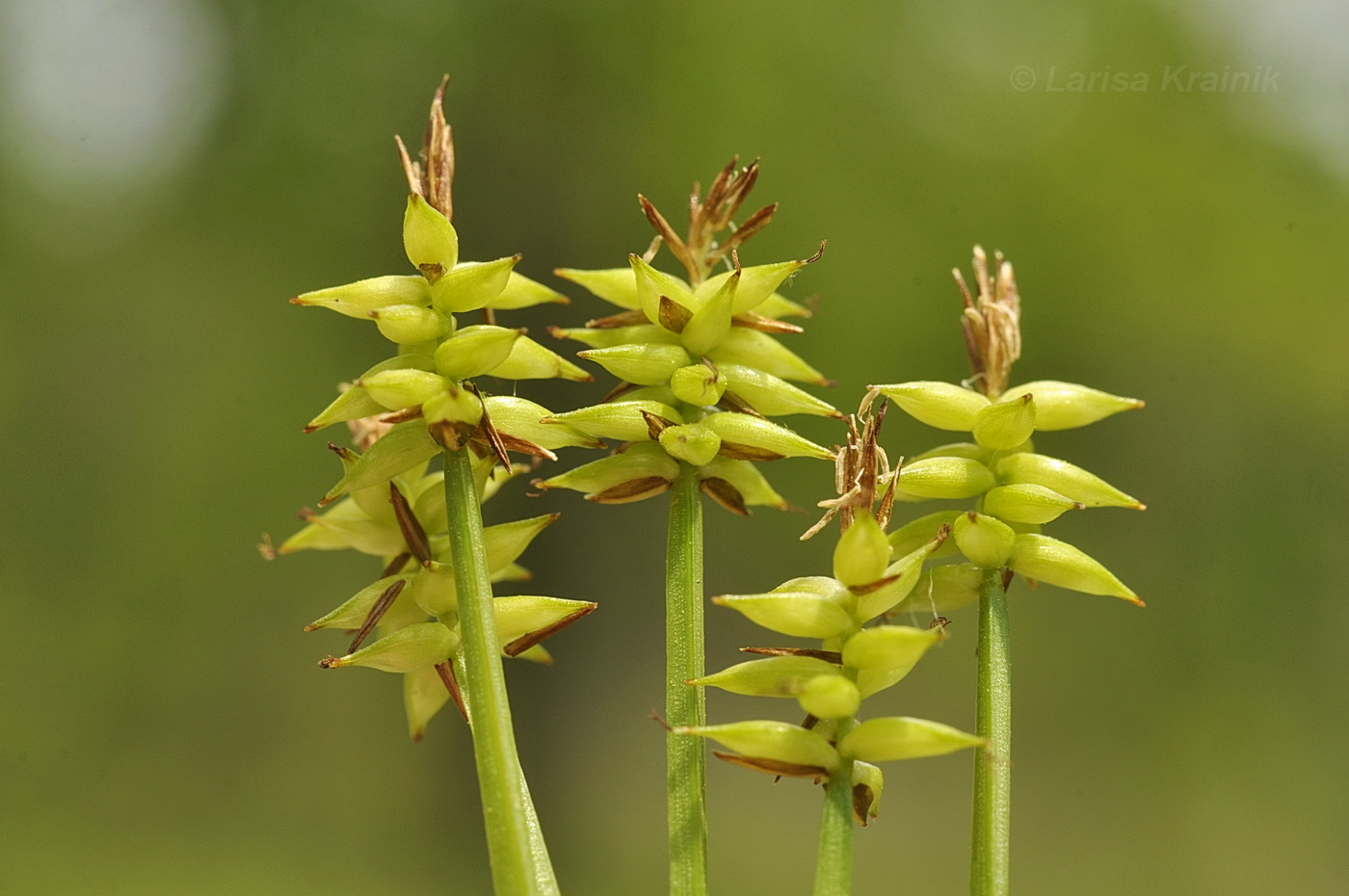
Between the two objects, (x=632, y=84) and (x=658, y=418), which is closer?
(x=658, y=418)

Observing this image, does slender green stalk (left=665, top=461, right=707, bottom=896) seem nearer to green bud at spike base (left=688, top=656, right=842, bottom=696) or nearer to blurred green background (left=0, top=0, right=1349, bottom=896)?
green bud at spike base (left=688, top=656, right=842, bottom=696)

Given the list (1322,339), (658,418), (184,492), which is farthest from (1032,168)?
(658,418)

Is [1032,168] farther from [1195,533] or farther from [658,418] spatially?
[658,418]

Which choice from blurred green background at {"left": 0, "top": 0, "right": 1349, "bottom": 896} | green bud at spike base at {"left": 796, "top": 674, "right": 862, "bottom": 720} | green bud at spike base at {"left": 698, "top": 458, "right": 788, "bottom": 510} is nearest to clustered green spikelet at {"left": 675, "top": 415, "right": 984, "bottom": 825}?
green bud at spike base at {"left": 796, "top": 674, "right": 862, "bottom": 720}

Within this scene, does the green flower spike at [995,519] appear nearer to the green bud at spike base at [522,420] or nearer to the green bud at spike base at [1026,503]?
the green bud at spike base at [1026,503]

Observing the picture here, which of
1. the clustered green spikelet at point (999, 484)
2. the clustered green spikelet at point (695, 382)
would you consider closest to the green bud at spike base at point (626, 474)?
the clustered green spikelet at point (695, 382)

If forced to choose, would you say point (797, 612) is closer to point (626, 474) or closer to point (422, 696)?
point (626, 474)
